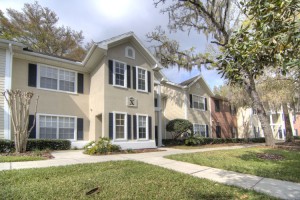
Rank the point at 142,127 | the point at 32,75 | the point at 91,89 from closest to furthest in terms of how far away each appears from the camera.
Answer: the point at 32,75 → the point at 142,127 → the point at 91,89

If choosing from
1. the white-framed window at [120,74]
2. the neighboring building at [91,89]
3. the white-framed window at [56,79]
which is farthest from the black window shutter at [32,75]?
the white-framed window at [120,74]

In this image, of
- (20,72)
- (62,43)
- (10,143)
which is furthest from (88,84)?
(62,43)

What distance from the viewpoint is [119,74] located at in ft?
47.0

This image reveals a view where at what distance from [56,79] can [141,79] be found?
5.76 m

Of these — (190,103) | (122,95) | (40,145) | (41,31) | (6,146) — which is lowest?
(40,145)

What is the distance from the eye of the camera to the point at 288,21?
164 inches

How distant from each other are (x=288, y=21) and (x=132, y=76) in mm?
11453

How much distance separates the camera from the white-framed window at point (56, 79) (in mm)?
13539

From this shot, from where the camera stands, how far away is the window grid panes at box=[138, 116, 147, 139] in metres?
14.7

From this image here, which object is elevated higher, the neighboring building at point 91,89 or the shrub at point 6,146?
the neighboring building at point 91,89

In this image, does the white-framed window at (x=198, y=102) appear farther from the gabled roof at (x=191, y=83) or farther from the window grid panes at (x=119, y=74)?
the window grid panes at (x=119, y=74)

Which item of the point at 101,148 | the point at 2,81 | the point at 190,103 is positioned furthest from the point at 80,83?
the point at 190,103

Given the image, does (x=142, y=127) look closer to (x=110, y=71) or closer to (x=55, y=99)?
(x=110, y=71)

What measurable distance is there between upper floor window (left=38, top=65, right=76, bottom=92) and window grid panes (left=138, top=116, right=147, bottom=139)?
5103 mm
